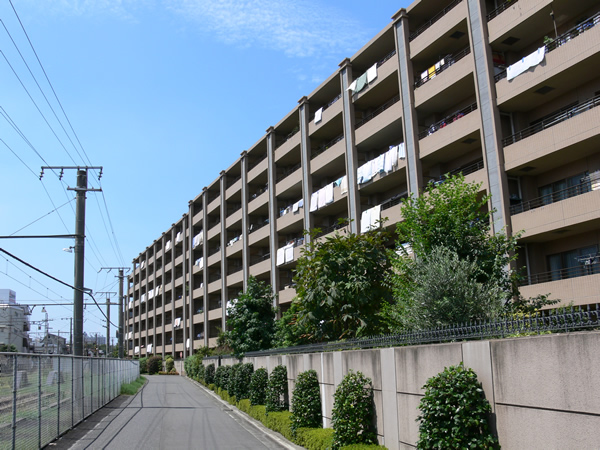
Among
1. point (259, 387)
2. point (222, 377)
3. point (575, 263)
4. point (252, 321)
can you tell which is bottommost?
point (222, 377)

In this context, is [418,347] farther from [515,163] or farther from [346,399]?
[515,163]

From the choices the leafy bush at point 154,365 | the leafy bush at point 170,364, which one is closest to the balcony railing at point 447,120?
the leafy bush at point 170,364

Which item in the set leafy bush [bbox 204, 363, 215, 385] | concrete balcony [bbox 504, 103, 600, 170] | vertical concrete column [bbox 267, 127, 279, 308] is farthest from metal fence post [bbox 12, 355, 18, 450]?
leafy bush [bbox 204, 363, 215, 385]

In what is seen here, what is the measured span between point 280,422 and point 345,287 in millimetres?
4779

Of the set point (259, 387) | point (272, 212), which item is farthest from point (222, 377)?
point (272, 212)

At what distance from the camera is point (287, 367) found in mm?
19797

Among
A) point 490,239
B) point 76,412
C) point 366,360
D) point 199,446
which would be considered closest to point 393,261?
point 490,239

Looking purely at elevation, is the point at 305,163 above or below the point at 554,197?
above

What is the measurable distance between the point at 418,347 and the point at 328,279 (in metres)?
9.87

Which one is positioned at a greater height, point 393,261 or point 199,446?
point 393,261

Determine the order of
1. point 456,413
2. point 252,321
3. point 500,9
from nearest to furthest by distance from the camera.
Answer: point 456,413 → point 500,9 → point 252,321

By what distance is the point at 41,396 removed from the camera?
1412 cm

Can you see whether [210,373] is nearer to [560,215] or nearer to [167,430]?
[167,430]

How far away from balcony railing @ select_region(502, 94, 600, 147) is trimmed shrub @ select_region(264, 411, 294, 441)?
14857 mm
